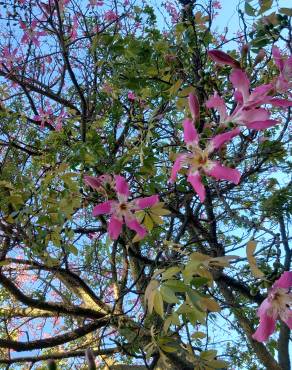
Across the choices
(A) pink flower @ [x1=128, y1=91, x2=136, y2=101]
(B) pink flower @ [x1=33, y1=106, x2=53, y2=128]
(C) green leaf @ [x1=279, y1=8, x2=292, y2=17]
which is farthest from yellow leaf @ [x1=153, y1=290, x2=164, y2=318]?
(B) pink flower @ [x1=33, y1=106, x2=53, y2=128]

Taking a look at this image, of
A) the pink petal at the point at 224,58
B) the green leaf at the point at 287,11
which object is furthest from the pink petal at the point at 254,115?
the green leaf at the point at 287,11

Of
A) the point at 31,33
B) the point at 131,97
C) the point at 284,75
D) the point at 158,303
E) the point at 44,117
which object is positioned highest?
the point at 31,33

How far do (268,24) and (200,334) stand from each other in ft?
3.59

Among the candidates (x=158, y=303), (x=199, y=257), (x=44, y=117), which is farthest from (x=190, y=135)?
(x=44, y=117)

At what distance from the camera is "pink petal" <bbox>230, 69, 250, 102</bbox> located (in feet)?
3.47

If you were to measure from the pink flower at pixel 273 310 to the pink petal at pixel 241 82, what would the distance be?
42 centimetres

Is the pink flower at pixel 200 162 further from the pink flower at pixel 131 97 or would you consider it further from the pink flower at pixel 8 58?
the pink flower at pixel 8 58

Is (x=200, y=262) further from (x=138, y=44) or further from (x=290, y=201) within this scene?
(x=290, y=201)

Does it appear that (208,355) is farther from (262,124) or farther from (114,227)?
(262,124)

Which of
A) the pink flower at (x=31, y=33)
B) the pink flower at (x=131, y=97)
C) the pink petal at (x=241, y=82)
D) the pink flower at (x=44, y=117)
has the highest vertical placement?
the pink flower at (x=31, y=33)

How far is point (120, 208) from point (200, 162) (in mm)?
307

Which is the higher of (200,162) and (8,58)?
(8,58)

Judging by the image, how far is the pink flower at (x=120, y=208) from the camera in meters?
1.28

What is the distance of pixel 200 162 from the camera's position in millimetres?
1112
